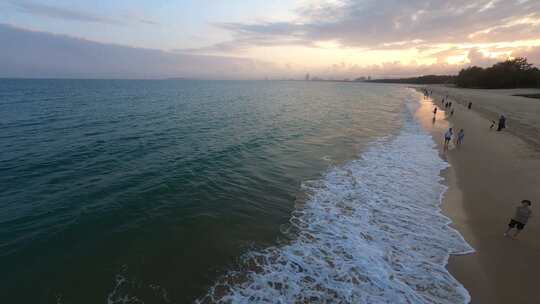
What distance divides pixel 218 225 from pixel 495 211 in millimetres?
11807

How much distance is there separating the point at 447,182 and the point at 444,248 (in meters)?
7.06

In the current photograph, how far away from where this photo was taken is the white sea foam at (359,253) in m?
6.86

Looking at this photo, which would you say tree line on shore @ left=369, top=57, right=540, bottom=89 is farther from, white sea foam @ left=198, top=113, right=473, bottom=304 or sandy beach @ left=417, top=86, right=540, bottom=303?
white sea foam @ left=198, top=113, right=473, bottom=304

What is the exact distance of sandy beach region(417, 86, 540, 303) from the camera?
707cm

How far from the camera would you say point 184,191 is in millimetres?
12719

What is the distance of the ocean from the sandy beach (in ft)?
1.98

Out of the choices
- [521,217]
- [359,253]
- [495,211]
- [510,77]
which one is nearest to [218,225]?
[359,253]

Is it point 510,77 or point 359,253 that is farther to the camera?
point 510,77

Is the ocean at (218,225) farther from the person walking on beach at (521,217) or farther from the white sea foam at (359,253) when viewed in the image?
the person walking on beach at (521,217)

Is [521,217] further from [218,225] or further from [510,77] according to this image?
[510,77]

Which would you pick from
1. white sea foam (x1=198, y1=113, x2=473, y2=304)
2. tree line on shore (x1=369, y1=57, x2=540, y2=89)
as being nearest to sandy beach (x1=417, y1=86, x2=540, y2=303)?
white sea foam (x1=198, y1=113, x2=473, y2=304)

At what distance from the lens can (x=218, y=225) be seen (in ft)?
32.9

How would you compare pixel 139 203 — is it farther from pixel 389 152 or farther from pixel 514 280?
pixel 389 152

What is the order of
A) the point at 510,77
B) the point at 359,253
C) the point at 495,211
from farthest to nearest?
the point at 510,77 → the point at 495,211 → the point at 359,253
